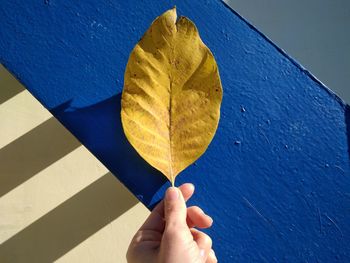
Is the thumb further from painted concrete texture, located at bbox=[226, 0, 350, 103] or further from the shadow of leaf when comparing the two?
painted concrete texture, located at bbox=[226, 0, 350, 103]

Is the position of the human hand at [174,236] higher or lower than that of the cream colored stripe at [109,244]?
higher

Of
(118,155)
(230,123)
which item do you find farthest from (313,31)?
(118,155)

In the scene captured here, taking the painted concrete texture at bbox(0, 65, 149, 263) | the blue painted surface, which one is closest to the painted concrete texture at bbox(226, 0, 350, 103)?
the blue painted surface

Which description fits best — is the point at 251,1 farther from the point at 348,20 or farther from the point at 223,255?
the point at 223,255

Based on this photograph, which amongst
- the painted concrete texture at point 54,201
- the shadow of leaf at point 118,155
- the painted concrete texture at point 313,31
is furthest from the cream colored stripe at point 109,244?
the painted concrete texture at point 313,31

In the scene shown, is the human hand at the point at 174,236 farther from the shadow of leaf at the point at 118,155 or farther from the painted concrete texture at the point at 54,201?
the painted concrete texture at the point at 54,201

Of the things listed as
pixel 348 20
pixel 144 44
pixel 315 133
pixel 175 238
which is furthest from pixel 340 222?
pixel 348 20

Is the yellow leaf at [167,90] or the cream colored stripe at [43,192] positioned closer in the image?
the yellow leaf at [167,90]
